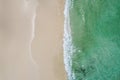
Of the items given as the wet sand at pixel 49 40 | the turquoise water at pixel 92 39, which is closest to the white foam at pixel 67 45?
the turquoise water at pixel 92 39

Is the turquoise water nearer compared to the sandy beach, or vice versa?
the sandy beach

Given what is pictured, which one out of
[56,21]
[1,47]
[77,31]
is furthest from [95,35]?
[1,47]

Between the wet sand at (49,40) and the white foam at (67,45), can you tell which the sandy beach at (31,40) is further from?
the white foam at (67,45)

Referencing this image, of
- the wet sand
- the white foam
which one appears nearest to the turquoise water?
the white foam

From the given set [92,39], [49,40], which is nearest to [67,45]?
[49,40]

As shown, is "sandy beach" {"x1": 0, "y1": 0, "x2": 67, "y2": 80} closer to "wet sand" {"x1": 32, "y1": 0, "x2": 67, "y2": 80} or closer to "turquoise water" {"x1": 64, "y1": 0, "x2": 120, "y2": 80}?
"wet sand" {"x1": 32, "y1": 0, "x2": 67, "y2": 80}

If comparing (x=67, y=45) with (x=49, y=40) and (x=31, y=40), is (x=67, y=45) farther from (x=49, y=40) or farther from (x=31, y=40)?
(x=31, y=40)
